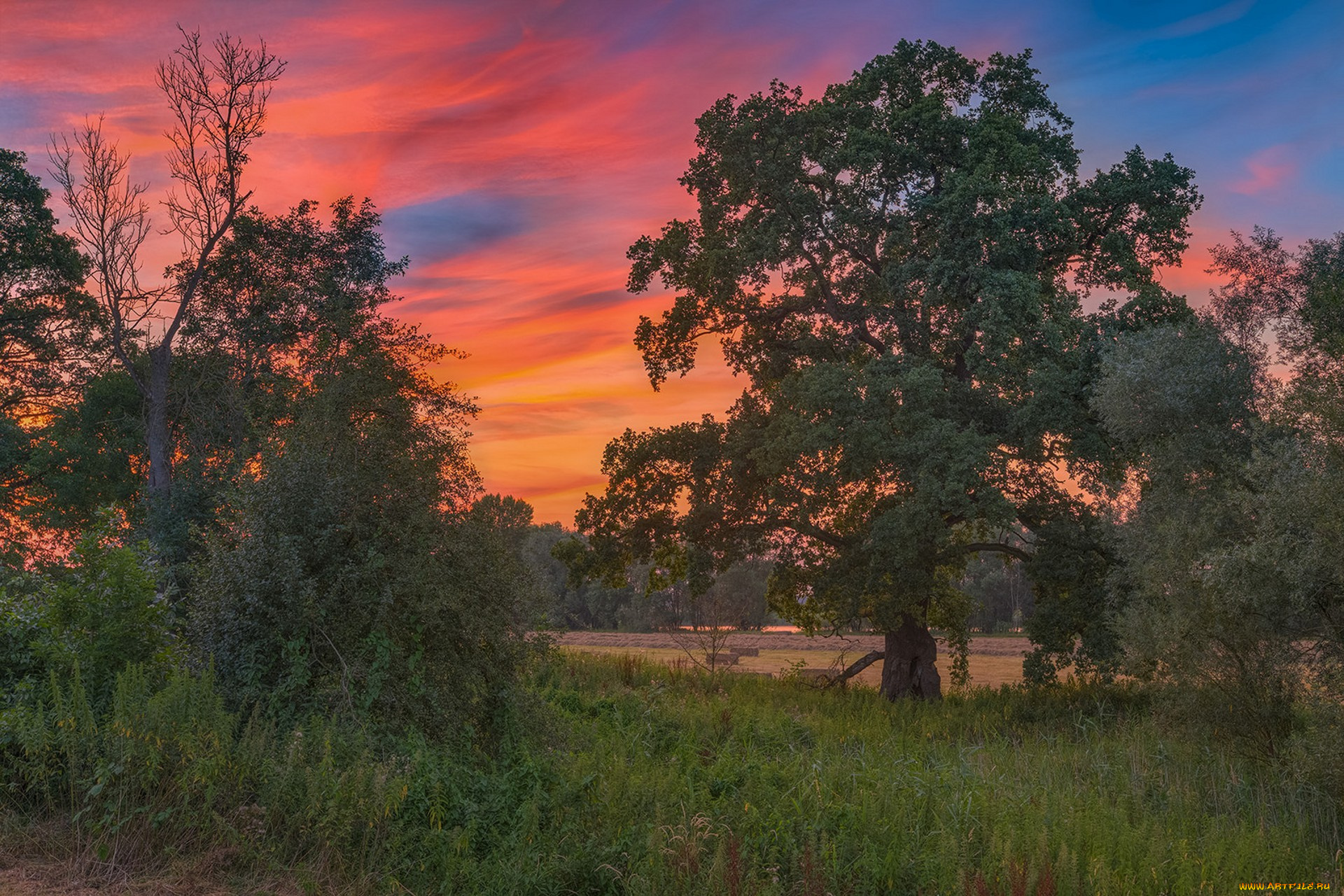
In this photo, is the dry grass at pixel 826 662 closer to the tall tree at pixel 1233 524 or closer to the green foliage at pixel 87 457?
the tall tree at pixel 1233 524

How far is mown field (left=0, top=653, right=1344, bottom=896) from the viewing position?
7480 millimetres

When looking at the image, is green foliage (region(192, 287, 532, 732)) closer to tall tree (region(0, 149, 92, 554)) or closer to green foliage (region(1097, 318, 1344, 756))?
green foliage (region(1097, 318, 1344, 756))

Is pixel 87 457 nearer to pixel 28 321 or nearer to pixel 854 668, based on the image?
pixel 28 321

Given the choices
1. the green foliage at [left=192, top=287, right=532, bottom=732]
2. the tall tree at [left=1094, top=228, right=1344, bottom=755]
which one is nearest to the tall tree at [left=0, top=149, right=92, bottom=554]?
the green foliage at [left=192, top=287, right=532, bottom=732]

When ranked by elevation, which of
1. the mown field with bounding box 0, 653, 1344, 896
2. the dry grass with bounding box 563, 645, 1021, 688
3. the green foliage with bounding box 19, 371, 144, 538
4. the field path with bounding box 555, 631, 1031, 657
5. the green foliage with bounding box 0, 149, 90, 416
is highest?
the green foliage with bounding box 0, 149, 90, 416

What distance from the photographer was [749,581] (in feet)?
258

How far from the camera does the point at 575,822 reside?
331 inches

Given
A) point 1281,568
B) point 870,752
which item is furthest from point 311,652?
point 1281,568

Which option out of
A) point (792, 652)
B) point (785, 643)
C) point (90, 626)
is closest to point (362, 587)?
point (90, 626)

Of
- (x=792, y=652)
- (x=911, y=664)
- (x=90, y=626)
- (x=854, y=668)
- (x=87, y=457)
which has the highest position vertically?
(x=87, y=457)

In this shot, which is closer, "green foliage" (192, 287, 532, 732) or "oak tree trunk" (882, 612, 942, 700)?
"green foliage" (192, 287, 532, 732)

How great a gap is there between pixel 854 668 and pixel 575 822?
17526mm

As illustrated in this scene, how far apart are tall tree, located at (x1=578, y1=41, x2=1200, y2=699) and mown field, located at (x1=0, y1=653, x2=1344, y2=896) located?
926 centimetres

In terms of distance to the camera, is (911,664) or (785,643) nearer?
(911,664)
